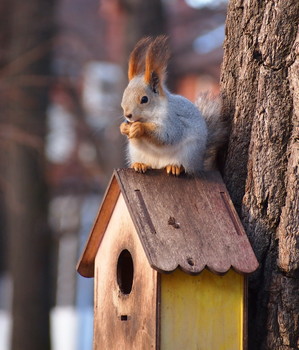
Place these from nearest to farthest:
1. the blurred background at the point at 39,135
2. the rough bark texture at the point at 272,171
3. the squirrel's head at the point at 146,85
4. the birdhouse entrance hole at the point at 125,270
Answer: the rough bark texture at the point at 272,171 < the squirrel's head at the point at 146,85 < the birdhouse entrance hole at the point at 125,270 < the blurred background at the point at 39,135

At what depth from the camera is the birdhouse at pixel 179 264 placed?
7.84ft

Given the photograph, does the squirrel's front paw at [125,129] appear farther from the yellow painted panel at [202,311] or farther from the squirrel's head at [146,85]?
the yellow painted panel at [202,311]

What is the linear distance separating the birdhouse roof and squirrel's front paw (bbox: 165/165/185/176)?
2 centimetres

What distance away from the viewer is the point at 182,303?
7.91 ft

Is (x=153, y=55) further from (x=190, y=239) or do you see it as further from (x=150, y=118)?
(x=190, y=239)

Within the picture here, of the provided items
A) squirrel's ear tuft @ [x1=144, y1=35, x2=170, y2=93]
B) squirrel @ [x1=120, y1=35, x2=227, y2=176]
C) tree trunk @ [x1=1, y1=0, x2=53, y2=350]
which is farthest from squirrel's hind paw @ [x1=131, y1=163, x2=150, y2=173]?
tree trunk @ [x1=1, y1=0, x2=53, y2=350]

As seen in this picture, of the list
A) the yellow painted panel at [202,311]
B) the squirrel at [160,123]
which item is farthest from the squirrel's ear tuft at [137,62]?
the yellow painted panel at [202,311]

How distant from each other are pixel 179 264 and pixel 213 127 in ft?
2.07

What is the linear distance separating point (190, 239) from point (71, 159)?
8984mm

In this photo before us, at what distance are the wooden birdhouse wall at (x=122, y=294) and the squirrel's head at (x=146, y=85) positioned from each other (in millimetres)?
281

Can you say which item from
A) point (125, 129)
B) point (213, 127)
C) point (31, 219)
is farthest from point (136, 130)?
point (31, 219)

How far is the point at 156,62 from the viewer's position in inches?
105

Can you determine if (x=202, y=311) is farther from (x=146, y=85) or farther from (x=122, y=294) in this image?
(x=146, y=85)

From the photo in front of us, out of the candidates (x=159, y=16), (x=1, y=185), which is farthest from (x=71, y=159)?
(x=159, y=16)
